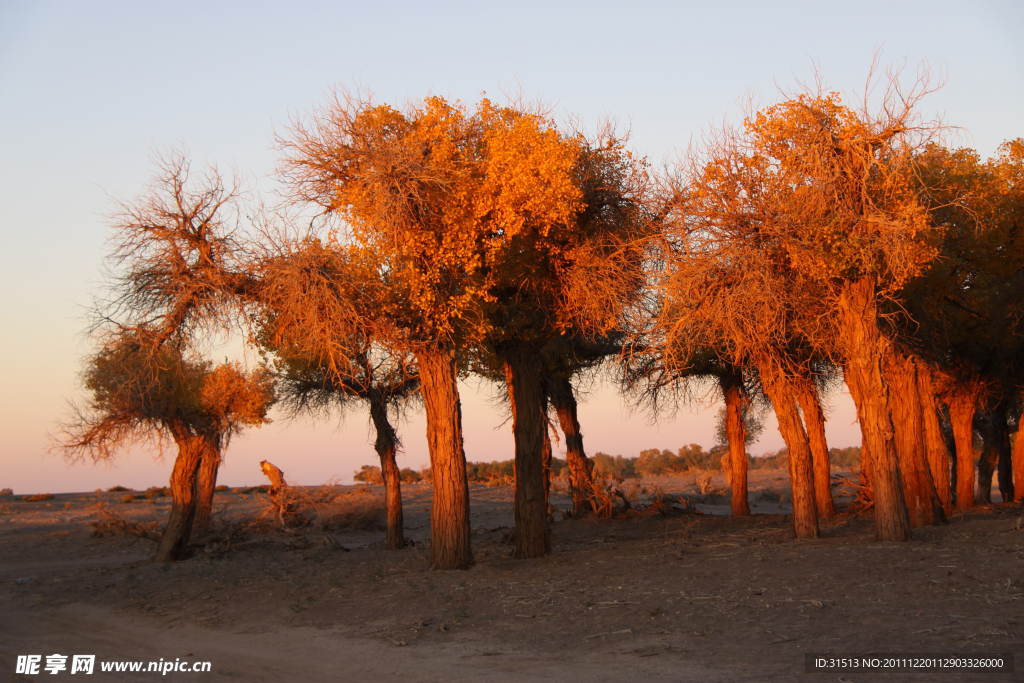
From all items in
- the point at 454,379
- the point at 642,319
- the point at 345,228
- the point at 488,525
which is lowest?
the point at 488,525

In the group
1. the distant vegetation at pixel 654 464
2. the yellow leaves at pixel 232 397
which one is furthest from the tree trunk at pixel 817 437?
the distant vegetation at pixel 654 464

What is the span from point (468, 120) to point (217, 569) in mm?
10013

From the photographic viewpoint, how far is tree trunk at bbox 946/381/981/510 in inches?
799

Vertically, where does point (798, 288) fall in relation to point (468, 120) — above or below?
below

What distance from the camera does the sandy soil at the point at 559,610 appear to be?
22.0 feet

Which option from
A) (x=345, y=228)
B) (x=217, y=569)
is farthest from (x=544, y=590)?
(x=217, y=569)

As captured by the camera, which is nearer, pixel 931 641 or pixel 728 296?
pixel 931 641

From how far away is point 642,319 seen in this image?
1374 cm

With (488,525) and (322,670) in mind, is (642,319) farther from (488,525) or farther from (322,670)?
(488,525)

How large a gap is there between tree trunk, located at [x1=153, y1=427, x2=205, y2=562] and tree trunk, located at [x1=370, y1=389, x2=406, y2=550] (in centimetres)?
400

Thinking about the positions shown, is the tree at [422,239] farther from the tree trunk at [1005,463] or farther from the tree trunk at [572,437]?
the tree trunk at [1005,463]

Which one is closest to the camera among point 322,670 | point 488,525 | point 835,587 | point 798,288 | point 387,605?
point 322,670

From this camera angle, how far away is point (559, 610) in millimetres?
9078

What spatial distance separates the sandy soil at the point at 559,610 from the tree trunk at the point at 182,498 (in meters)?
0.54
